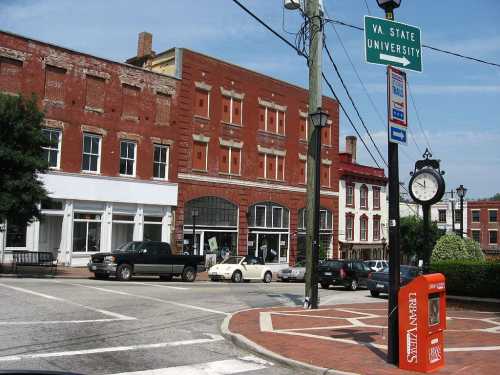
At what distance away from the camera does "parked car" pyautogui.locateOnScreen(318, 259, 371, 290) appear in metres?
27.3

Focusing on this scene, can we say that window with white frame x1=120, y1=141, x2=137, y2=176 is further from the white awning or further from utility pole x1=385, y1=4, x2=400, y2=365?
utility pole x1=385, y1=4, x2=400, y2=365

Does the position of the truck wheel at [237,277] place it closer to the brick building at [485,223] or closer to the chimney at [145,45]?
the chimney at [145,45]

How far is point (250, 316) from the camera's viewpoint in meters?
13.9

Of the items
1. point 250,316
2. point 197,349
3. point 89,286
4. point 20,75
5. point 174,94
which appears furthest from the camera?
point 174,94

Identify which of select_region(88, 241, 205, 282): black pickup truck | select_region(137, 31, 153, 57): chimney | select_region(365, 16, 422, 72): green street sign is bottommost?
select_region(88, 241, 205, 282): black pickup truck

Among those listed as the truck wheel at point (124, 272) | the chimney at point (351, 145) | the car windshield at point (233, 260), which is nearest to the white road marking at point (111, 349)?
the truck wheel at point (124, 272)

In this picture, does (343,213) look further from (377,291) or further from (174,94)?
(377,291)

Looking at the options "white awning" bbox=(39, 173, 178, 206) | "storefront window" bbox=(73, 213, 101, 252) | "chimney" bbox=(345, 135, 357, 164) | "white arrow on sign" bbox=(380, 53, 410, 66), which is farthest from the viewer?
"chimney" bbox=(345, 135, 357, 164)

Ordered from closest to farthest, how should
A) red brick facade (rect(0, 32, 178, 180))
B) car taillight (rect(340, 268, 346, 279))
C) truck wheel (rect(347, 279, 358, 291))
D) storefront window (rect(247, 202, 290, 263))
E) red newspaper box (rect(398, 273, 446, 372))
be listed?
red newspaper box (rect(398, 273, 446, 372)), car taillight (rect(340, 268, 346, 279)), truck wheel (rect(347, 279, 358, 291)), red brick facade (rect(0, 32, 178, 180)), storefront window (rect(247, 202, 290, 263))

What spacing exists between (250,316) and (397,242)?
18.8ft

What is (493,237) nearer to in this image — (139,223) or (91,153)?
(139,223)

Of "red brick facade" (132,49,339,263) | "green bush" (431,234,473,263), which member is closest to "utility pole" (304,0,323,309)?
"green bush" (431,234,473,263)

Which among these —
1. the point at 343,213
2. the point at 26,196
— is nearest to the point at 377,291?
the point at 26,196

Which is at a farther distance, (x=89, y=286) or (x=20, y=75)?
(x=20, y=75)
